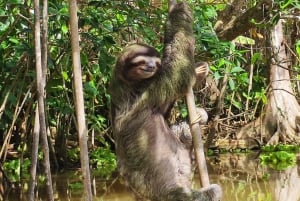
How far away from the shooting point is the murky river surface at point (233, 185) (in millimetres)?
9367

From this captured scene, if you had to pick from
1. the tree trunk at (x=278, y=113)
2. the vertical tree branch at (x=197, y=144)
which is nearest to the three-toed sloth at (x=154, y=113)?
the vertical tree branch at (x=197, y=144)

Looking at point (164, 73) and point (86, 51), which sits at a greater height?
point (86, 51)

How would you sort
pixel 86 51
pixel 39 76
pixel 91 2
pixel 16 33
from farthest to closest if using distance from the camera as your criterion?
pixel 86 51
pixel 16 33
pixel 91 2
pixel 39 76

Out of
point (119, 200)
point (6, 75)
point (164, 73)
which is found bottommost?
point (119, 200)

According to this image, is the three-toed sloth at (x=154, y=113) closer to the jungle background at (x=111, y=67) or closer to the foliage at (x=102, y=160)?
the jungle background at (x=111, y=67)

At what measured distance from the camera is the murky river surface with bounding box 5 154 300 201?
937 centimetres

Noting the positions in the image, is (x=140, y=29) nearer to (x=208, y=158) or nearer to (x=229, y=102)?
(x=208, y=158)

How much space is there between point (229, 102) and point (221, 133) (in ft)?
2.47

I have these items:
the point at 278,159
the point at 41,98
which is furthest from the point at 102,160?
the point at 41,98

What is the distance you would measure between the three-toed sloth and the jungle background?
32.5 inches

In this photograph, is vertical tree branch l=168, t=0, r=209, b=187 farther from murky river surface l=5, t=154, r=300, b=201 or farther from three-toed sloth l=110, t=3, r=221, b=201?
murky river surface l=5, t=154, r=300, b=201

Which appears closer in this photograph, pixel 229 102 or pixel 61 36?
pixel 61 36

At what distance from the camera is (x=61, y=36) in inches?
290

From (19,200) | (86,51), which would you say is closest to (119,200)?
(19,200)
